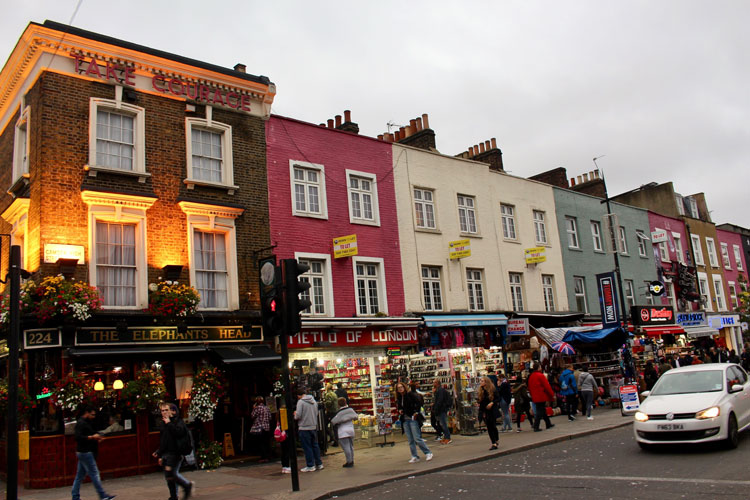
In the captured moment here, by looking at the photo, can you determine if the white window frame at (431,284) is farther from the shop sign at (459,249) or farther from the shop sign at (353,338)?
the shop sign at (353,338)

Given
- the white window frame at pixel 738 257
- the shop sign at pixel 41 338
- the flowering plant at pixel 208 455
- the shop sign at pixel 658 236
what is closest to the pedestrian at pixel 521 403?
the flowering plant at pixel 208 455

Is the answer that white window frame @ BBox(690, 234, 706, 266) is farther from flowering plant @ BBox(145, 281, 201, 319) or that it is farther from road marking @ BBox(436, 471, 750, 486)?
flowering plant @ BBox(145, 281, 201, 319)

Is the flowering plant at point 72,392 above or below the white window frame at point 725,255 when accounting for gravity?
below

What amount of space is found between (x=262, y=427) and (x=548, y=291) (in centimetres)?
1592

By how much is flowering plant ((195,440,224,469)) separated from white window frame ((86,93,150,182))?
6.66 metres

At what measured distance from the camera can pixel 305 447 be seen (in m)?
13.5

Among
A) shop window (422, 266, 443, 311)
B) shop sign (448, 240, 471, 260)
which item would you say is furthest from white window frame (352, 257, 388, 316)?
shop sign (448, 240, 471, 260)

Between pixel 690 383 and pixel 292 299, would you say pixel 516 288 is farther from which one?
pixel 292 299

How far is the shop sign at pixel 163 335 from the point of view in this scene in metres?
14.0

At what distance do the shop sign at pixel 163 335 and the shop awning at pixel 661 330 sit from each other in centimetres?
1842

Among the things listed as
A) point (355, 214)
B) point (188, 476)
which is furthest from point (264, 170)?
point (188, 476)

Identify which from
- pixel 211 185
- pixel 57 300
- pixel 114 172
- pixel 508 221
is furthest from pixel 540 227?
pixel 57 300

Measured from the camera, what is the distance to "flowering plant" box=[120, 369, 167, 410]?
13.8 m

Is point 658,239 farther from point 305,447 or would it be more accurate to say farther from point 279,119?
point 305,447
